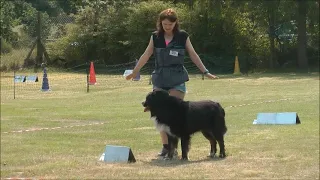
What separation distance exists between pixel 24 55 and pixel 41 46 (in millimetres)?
1384

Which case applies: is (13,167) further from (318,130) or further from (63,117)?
(63,117)

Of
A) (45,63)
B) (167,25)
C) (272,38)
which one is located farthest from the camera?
(45,63)

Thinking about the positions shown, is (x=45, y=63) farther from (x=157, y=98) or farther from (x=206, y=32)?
(x=157, y=98)

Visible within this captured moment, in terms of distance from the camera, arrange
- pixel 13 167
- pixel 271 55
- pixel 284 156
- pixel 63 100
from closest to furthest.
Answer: pixel 13 167 → pixel 284 156 → pixel 63 100 → pixel 271 55

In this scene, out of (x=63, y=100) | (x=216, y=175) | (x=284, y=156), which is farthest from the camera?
(x=63, y=100)

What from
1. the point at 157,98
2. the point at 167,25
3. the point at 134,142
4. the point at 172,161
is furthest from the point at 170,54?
the point at 134,142

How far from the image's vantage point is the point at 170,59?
9055mm

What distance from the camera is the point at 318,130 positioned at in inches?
500

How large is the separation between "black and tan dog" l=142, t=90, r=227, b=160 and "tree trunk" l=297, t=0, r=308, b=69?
37.4m

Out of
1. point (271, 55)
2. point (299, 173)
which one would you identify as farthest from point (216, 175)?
point (271, 55)

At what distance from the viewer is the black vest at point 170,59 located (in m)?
9.00

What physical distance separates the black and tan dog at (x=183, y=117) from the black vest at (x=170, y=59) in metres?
0.26

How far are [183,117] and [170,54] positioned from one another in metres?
0.84

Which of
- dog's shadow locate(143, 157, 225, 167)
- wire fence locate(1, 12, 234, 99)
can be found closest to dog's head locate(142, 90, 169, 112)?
dog's shadow locate(143, 157, 225, 167)
